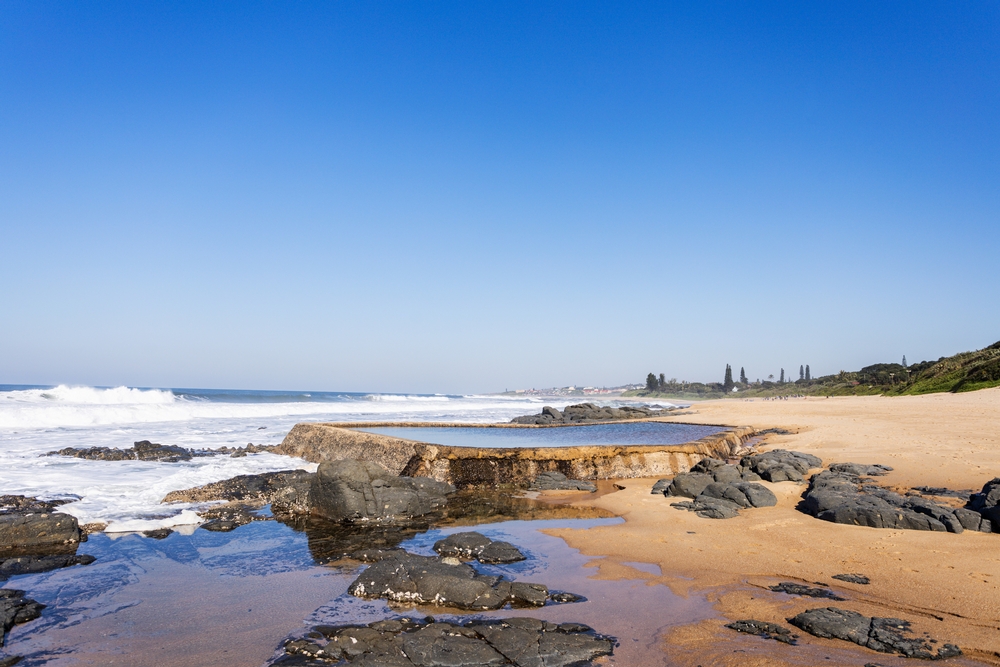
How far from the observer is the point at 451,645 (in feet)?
15.0

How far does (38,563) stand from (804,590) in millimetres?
8963

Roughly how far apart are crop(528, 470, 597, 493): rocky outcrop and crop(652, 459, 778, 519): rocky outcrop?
144cm

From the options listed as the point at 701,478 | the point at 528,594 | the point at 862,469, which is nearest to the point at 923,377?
the point at 862,469

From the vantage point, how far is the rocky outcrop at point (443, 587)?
5.63 metres

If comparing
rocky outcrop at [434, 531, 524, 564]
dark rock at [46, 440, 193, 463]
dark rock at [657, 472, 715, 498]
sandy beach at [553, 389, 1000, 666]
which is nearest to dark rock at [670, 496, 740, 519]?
sandy beach at [553, 389, 1000, 666]

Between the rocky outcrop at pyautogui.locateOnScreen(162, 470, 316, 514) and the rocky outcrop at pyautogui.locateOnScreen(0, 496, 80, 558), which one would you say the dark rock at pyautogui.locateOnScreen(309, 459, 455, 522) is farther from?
the rocky outcrop at pyautogui.locateOnScreen(0, 496, 80, 558)

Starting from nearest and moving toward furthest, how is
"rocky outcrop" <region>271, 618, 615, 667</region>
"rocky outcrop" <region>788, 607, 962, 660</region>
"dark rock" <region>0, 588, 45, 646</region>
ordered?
"rocky outcrop" <region>271, 618, 615, 667</region> → "rocky outcrop" <region>788, 607, 962, 660</region> → "dark rock" <region>0, 588, 45, 646</region>

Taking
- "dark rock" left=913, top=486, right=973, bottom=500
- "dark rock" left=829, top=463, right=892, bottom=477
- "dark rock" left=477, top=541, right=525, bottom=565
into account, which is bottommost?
"dark rock" left=477, top=541, right=525, bottom=565

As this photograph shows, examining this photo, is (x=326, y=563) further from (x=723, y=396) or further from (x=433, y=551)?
(x=723, y=396)

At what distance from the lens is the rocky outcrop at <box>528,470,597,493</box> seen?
12.2m

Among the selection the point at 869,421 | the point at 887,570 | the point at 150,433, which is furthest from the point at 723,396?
the point at 887,570

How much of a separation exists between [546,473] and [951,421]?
16.5 metres

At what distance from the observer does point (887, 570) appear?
650 cm

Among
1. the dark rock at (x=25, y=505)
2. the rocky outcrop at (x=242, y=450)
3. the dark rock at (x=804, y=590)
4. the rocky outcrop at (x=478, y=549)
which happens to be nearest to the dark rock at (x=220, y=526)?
the dark rock at (x=25, y=505)
